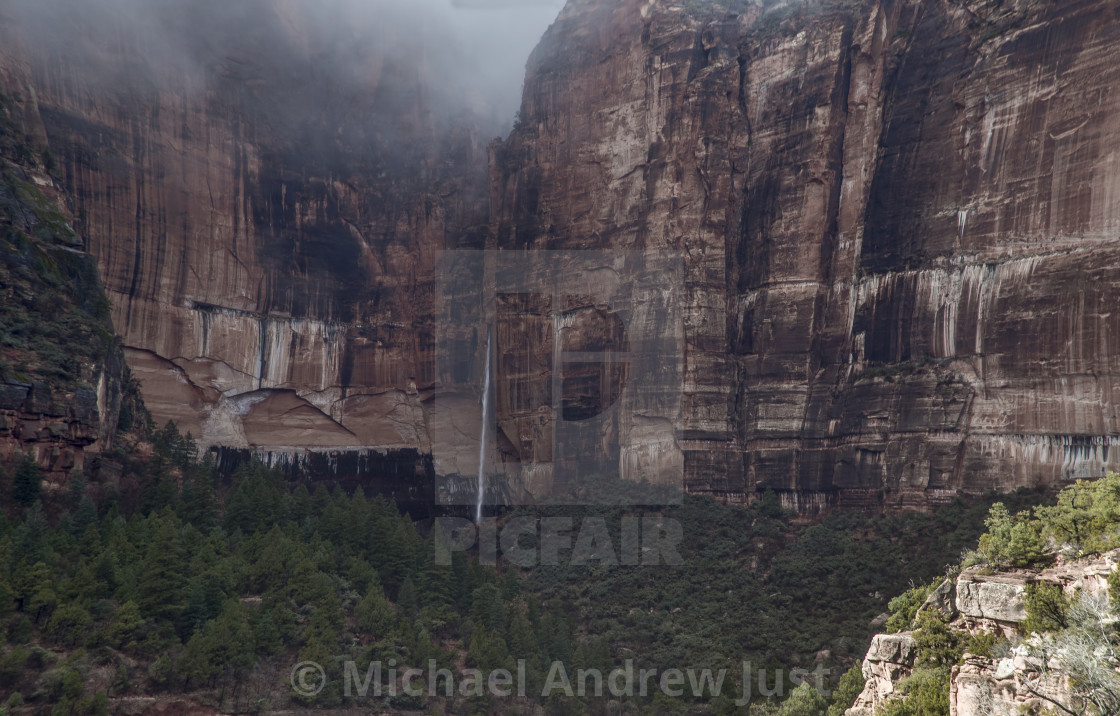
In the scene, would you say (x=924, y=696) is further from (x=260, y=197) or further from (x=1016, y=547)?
(x=260, y=197)

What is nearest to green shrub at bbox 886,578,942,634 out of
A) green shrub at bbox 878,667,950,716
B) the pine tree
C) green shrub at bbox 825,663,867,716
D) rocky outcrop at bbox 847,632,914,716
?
green shrub at bbox 825,663,867,716

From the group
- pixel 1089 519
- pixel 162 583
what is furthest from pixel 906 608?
pixel 162 583

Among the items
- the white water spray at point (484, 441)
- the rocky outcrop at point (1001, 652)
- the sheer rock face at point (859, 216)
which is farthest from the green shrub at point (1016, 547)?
the white water spray at point (484, 441)

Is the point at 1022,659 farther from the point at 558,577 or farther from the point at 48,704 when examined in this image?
the point at 558,577

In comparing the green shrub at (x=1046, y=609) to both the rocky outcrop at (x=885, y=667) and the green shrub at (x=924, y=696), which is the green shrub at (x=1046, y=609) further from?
the rocky outcrop at (x=885, y=667)

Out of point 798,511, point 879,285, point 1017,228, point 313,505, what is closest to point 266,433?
point 313,505

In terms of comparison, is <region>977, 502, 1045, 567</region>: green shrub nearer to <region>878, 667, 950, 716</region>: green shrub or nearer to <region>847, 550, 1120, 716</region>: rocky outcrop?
<region>847, 550, 1120, 716</region>: rocky outcrop
